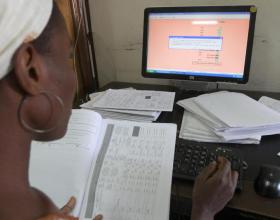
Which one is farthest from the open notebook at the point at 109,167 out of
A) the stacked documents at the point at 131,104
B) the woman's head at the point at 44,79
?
the woman's head at the point at 44,79

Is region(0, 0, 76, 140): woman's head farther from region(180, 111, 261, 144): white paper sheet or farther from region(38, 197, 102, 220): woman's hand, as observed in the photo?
region(180, 111, 261, 144): white paper sheet

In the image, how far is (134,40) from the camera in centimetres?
138

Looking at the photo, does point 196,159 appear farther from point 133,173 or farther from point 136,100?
point 136,100

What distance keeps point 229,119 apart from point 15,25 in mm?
704

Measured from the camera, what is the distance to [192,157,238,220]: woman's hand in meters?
0.64

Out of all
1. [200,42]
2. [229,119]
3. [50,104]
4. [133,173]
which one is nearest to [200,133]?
[229,119]

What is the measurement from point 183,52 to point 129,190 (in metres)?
0.65

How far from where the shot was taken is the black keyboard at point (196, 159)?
0.73m

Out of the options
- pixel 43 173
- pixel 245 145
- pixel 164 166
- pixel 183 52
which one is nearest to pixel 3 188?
pixel 43 173

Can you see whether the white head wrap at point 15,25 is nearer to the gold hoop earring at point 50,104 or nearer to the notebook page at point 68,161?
the gold hoop earring at point 50,104

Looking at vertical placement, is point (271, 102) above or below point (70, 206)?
above

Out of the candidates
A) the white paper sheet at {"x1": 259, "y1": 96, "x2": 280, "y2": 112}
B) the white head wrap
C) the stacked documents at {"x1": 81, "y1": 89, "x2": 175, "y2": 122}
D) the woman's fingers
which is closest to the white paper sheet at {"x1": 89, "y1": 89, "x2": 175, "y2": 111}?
the stacked documents at {"x1": 81, "y1": 89, "x2": 175, "y2": 122}

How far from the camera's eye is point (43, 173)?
0.76 metres

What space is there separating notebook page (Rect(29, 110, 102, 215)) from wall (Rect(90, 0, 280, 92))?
0.58 meters
